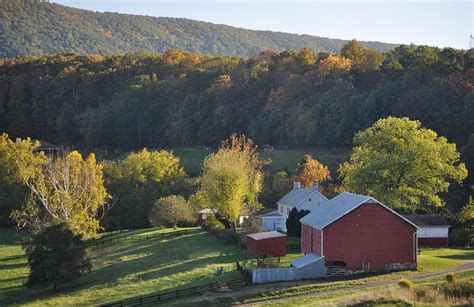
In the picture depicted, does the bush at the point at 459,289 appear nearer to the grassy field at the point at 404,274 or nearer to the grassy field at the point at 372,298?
the grassy field at the point at 372,298

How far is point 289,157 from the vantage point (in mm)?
107938

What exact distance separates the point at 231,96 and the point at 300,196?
60.9 metres

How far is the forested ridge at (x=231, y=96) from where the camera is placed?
341 ft

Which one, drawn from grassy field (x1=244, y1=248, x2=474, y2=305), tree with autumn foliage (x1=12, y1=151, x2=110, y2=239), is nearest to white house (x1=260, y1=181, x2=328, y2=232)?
grassy field (x1=244, y1=248, x2=474, y2=305)

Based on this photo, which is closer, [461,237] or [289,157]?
[461,237]

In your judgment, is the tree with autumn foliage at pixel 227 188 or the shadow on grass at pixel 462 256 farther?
the tree with autumn foliage at pixel 227 188

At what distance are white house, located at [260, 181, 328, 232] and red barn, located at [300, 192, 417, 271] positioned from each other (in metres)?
18.7

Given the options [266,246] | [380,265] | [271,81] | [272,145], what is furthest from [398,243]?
[271,81]

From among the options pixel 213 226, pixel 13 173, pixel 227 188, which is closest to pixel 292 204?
pixel 227 188

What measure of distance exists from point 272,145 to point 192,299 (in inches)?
3073

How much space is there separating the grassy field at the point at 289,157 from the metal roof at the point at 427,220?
1333 inches

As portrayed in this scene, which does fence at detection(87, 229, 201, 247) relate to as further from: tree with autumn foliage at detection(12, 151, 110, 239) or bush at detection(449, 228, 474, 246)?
bush at detection(449, 228, 474, 246)

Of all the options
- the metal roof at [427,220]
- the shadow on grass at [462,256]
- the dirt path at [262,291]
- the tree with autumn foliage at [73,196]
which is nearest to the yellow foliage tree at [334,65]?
the tree with autumn foliage at [73,196]

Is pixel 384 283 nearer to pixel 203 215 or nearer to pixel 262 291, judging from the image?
pixel 262 291
